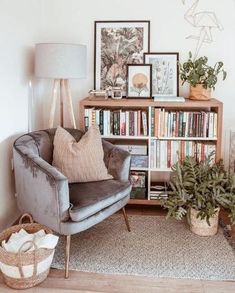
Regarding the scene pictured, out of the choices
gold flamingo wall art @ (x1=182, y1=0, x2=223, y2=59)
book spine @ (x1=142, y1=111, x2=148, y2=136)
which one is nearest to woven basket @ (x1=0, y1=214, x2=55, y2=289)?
book spine @ (x1=142, y1=111, x2=148, y2=136)

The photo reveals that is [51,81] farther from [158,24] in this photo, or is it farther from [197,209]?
[197,209]

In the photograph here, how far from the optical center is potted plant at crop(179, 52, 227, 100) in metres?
3.11

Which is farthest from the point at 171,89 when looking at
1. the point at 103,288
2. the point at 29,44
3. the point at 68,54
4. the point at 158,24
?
the point at 103,288

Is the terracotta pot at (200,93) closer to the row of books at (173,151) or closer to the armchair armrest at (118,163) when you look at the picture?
the row of books at (173,151)

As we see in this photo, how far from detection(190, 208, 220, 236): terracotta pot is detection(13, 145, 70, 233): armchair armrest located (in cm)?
104

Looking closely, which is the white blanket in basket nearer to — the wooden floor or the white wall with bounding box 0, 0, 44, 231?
the wooden floor

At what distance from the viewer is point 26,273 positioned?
7.04 ft

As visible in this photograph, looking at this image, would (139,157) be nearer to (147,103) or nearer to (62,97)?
(147,103)

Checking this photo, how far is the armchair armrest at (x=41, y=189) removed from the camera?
2.26 metres

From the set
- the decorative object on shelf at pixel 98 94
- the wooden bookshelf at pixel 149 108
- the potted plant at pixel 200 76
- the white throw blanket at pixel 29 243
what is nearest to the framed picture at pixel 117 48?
the decorative object on shelf at pixel 98 94

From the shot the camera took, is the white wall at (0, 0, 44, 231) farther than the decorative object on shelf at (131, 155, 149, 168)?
No

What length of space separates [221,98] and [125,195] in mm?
1357

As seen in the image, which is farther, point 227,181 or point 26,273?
point 227,181

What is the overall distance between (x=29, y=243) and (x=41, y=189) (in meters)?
0.33
